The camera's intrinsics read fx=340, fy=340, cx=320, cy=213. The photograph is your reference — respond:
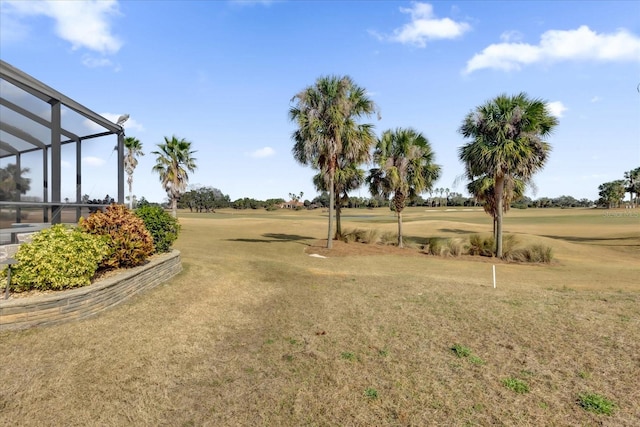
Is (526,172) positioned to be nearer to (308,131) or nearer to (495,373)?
(308,131)

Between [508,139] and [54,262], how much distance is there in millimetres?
24354

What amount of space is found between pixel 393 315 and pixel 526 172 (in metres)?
18.9

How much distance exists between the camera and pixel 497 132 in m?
22.7

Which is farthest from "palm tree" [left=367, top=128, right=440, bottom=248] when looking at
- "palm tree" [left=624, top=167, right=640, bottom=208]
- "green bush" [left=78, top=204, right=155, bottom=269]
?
"palm tree" [left=624, top=167, right=640, bottom=208]

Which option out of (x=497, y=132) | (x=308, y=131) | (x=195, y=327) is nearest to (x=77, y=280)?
(x=195, y=327)

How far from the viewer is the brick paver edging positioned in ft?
22.0

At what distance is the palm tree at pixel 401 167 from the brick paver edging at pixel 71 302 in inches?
843

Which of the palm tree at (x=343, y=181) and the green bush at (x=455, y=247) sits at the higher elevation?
the palm tree at (x=343, y=181)

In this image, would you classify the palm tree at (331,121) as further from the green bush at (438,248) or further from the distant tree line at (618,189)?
the distant tree line at (618,189)

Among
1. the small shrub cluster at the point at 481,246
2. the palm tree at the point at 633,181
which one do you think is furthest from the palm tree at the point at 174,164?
the palm tree at the point at 633,181

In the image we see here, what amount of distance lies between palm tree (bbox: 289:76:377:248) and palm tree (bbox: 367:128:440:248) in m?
4.86

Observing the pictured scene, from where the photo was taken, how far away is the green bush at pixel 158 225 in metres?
13.1

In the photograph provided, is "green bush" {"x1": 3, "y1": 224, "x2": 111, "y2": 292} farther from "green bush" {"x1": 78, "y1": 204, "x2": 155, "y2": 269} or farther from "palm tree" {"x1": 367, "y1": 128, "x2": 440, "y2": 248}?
"palm tree" {"x1": 367, "y1": 128, "x2": 440, "y2": 248}

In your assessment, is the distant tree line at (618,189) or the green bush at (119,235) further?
the distant tree line at (618,189)
